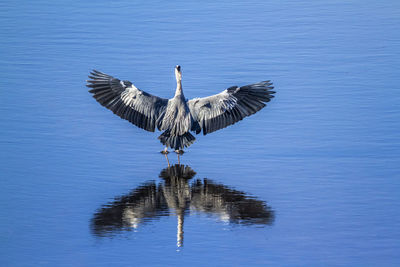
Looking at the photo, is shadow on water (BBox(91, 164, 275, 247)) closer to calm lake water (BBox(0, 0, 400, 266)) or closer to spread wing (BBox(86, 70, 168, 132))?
calm lake water (BBox(0, 0, 400, 266))

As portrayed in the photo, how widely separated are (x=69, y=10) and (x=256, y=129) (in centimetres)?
957

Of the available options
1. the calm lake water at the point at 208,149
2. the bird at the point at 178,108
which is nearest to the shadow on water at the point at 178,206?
the calm lake water at the point at 208,149

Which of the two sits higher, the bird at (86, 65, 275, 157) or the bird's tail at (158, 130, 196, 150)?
the bird at (86, 65, 275, 157)

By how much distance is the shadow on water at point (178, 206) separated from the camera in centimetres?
1104

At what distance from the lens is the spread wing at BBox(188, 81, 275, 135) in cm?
1486

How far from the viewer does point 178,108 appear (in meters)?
14.7

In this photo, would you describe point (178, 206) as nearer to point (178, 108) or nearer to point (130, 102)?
point (178, 108)

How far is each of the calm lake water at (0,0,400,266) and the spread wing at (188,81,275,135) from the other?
37 cm

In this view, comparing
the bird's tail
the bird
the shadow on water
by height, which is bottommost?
the shadow on water

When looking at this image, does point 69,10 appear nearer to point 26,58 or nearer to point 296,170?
point 26,58

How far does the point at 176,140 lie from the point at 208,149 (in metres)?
0.60

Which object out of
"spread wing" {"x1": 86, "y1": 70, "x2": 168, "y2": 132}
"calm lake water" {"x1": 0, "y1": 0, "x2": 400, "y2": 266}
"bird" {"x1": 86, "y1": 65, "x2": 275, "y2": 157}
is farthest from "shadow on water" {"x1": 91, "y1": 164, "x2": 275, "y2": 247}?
"spread wing" {"x1": 86, "y1": 70, "x2": 168, "y2": 132}

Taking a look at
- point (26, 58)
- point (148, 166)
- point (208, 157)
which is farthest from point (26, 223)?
point (26, 58)

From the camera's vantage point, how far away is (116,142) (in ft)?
47.2
